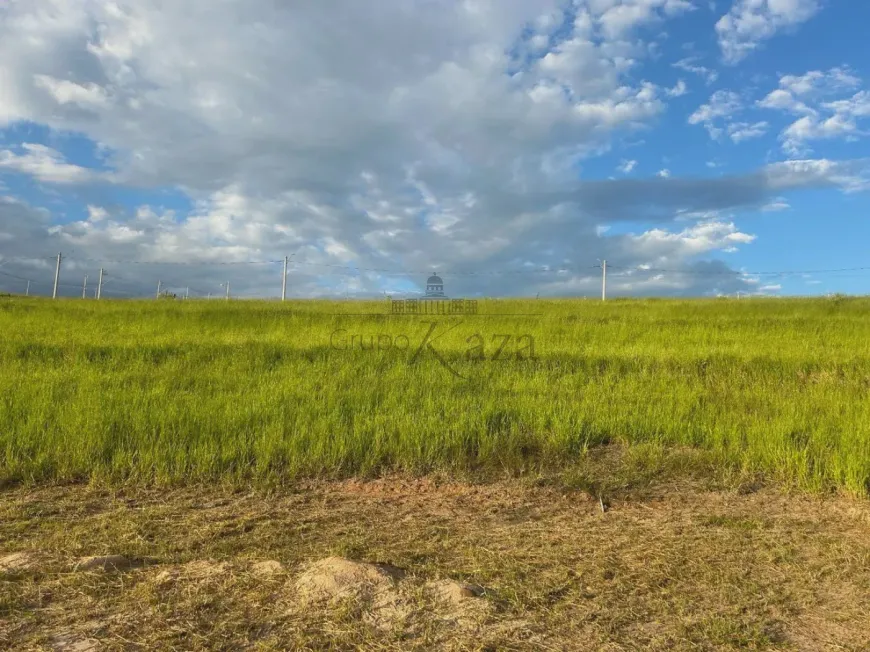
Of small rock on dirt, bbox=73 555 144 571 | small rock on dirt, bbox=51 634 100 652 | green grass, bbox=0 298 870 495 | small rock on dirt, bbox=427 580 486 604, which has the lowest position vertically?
small rock on dirt, bbox=51 634 100 652

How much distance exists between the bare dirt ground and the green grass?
0.50m

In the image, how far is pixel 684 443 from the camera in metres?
5.11

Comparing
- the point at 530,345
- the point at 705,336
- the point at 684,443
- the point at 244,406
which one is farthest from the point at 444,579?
the point at 705,336

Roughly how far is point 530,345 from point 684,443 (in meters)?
5.97

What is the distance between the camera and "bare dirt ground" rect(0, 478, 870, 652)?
221cm

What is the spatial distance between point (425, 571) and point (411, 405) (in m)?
3.29

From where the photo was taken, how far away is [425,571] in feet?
9.00

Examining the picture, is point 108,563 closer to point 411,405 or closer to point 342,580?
point 342,580

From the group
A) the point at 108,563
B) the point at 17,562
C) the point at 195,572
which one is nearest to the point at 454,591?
the point at 195,572

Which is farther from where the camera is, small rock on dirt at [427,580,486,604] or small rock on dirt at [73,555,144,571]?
small rock on dirt at [73,555,144,571]

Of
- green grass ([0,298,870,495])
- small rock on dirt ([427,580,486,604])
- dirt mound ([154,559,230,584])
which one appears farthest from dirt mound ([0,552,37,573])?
small rock on dirt ([427,580,486,604])

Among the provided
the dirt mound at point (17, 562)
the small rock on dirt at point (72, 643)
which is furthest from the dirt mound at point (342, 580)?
the dirt mound at point (17, 562)

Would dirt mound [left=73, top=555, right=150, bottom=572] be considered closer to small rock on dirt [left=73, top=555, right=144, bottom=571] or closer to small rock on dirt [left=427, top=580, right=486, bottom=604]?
small rock on dirt [left=73, top=555, right=144, bottom=571]

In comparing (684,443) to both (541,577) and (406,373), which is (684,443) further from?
(406,373)
